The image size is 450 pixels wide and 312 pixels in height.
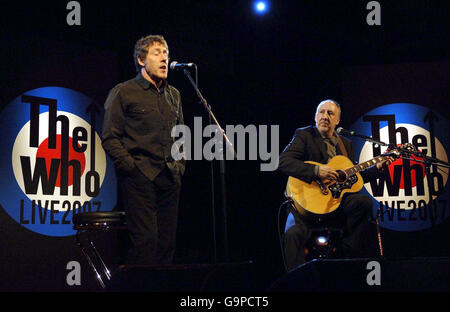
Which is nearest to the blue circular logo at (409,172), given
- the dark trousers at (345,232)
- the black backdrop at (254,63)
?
the black backdrop at (254,63)

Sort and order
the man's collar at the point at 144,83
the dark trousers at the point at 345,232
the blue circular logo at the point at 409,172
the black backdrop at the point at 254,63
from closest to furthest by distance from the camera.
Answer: the man's collar at the point at 144,83
the dark trousers at the point at 345,232
the black backdrop at the point at 254,63
the blue circular logo at the point at 409,172

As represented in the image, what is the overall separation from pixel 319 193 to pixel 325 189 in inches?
2.4

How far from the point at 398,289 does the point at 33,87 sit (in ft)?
12.5

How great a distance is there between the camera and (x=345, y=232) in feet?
14.0

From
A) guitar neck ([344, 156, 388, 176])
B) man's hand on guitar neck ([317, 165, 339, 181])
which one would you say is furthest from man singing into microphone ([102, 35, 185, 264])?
guitar neck ([344, 156, 388, 176])

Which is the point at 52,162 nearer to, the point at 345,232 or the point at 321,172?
the point at 321,172

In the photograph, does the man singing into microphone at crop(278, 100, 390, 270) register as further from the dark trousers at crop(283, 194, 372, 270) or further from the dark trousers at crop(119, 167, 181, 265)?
the dark trousers at crop(119, 167, 181, 265)

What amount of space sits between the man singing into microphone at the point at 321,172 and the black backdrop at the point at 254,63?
887 millimetres

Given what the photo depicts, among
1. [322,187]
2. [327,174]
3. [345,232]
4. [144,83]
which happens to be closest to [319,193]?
[322,187]

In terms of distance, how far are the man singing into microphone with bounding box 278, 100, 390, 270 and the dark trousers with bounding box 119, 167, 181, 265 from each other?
118 centimetres

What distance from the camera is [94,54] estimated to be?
5.14m

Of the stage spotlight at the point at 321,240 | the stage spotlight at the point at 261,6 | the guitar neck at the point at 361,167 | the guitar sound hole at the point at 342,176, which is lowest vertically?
the stage spotlight at the point at 321,240

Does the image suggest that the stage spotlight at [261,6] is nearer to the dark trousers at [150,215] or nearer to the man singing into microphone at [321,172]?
the man singing into microphone at [321,172]

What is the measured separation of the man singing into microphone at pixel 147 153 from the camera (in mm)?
3223
